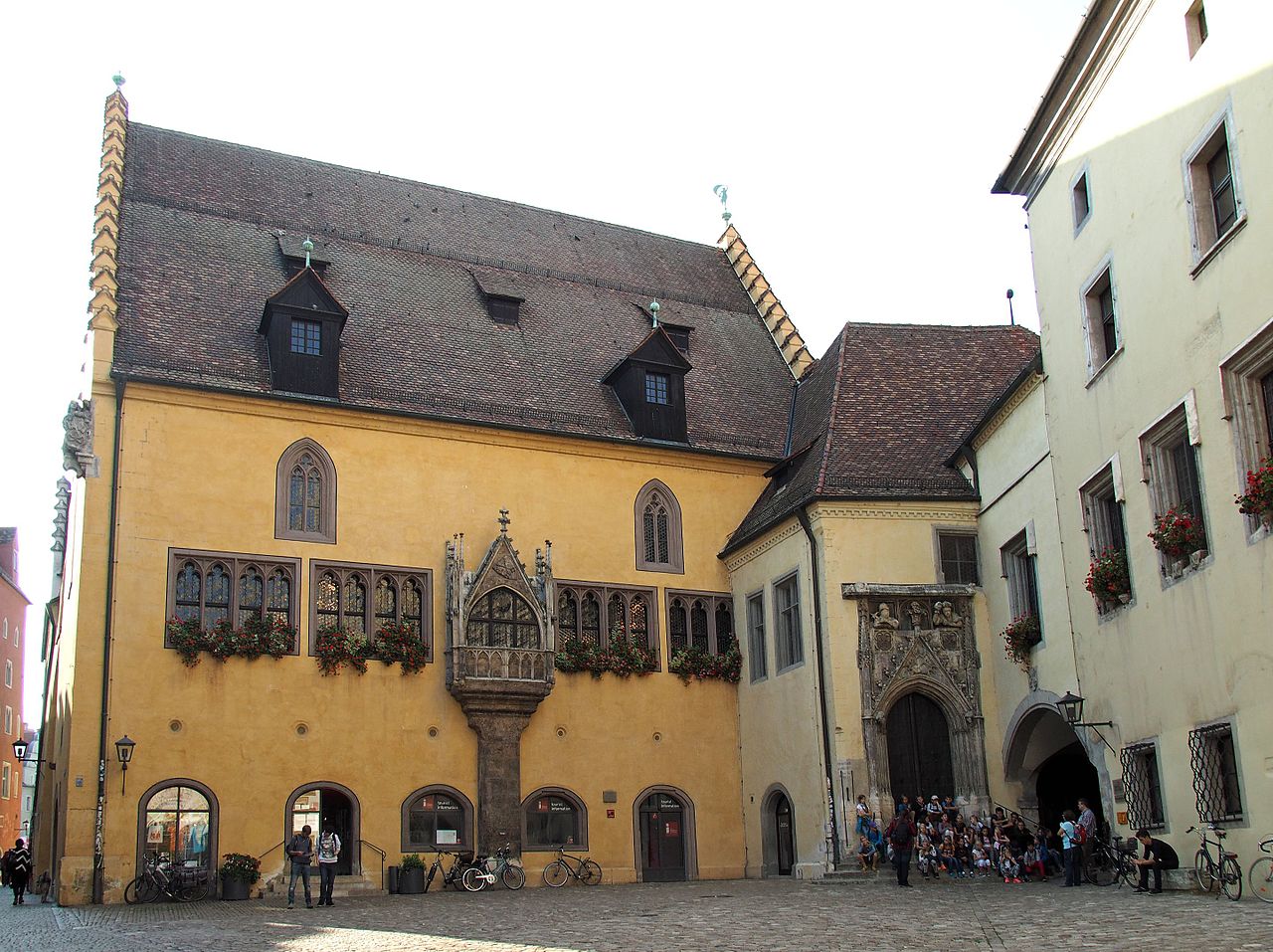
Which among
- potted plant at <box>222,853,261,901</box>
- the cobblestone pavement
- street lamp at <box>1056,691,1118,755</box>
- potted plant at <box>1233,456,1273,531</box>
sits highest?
potted plant at <box>1233,456,1273,531</box>

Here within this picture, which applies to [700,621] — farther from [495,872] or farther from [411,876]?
[411,876]

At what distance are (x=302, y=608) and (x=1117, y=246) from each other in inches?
595

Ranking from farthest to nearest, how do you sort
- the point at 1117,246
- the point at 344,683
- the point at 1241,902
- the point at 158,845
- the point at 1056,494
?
the point at 344,683 → the point at 158,845 → the point at 1056,494 → the point at 1117,246 → the point at 1241,902

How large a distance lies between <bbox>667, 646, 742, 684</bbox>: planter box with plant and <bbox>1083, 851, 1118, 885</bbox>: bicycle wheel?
9.11m

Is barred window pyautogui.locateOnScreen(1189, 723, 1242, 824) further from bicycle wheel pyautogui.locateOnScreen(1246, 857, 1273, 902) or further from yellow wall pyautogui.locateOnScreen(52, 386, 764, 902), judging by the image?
yellow wall pyautogui.locateOnScreen(52, 386, 764, 902)

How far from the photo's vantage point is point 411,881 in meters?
24.0

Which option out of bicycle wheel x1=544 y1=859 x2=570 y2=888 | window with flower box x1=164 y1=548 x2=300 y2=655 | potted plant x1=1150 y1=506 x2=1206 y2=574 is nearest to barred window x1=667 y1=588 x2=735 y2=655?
bicycle wheel x1=544 y1=859 x2=570 y2=888

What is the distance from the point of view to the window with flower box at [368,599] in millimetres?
25172

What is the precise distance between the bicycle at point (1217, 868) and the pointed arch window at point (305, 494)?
15.8m

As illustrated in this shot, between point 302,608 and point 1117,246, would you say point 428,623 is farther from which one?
point 1117,246

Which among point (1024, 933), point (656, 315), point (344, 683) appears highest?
point (656, 315)

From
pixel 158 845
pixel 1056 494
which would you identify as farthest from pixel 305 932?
pixel 1056 494

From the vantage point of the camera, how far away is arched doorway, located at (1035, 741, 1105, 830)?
24.4m

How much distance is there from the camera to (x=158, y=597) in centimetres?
2372
